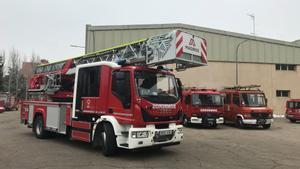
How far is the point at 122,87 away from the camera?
895 cm

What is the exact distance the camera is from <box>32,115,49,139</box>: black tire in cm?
1285

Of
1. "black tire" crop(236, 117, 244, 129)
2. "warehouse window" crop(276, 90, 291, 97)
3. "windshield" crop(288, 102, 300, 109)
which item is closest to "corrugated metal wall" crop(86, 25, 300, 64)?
"warehouse window" crop(276, 90, 291, 97)

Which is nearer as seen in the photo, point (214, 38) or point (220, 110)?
point (220, 110)

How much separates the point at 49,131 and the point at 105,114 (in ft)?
14.9

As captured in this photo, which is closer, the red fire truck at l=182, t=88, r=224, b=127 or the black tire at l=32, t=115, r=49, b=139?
the black tire at l=32, t=115, r=49, b=139

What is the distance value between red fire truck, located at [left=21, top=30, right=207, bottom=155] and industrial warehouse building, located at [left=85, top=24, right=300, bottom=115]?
864 inches

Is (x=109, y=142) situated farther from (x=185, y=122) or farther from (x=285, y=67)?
(x=285, y=67)

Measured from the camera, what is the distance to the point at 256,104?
20.4 m

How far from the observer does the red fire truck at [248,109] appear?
65.2 ft

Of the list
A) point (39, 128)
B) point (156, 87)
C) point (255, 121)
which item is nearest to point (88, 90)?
point (156, 87)

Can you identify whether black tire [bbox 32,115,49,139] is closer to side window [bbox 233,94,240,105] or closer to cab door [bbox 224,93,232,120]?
side window [bbox 233,94,240,105]

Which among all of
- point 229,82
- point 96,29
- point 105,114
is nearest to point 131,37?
point 96,29

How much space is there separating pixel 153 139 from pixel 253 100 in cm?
1360

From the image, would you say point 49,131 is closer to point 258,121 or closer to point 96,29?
point 258,121
